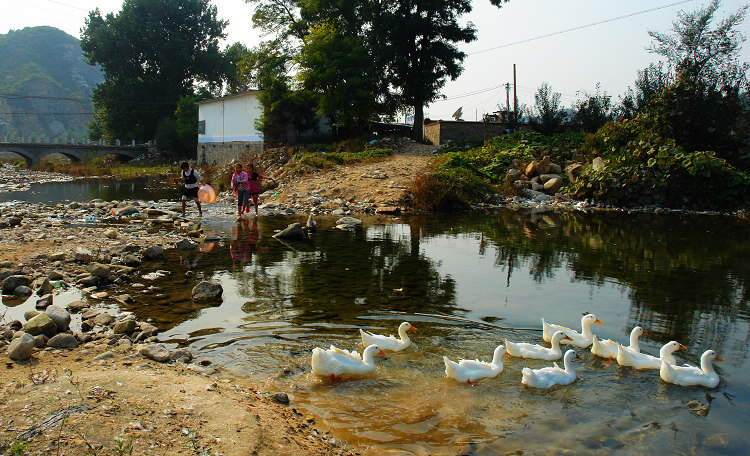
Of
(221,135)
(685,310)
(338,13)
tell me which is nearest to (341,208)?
(685,310)

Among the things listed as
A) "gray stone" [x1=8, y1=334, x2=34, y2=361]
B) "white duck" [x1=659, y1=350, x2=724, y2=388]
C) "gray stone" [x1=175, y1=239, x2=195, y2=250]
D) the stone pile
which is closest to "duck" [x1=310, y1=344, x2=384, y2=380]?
"gray stone" [x1=8, y1=334, x2=34, y2=361]

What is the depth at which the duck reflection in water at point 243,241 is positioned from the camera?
10.7 metres

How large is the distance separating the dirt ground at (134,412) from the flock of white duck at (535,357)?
799 millimetres

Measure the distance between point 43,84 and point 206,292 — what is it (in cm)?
16410

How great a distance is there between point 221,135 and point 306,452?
43895 millimetres

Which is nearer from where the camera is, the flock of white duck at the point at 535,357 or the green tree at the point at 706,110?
the flock of white duck at the point at 535,357

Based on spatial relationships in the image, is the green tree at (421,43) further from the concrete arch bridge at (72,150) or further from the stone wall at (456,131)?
the concrete arch bridge at (72,150)

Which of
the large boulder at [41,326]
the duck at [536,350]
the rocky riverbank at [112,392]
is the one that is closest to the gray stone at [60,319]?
the rocky riverbank at [112,392]

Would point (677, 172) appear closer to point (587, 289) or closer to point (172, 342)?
point (587, 289)

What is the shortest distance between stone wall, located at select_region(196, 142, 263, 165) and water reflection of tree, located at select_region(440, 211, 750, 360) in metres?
24.4

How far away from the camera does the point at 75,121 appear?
147m

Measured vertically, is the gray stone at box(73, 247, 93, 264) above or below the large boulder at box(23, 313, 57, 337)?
above

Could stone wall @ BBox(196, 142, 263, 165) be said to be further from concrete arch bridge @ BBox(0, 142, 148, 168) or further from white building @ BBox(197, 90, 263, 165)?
concrete arch bridge @ BBox(0, 142, 148, 168)

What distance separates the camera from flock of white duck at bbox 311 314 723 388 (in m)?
5.04
